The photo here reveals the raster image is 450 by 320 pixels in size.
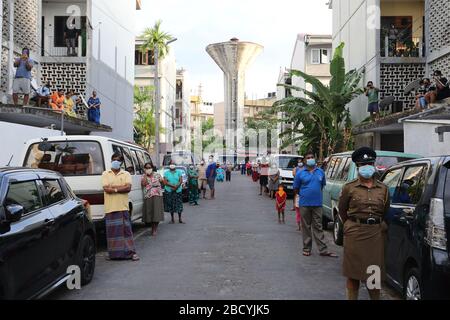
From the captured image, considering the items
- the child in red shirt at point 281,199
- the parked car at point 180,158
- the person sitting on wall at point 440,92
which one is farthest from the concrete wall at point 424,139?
the parked car at point 180,158

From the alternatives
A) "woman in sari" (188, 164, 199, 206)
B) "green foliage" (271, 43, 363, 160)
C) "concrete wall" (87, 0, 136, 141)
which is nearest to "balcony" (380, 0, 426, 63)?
"green foliage" (271, 43, 363, 160)

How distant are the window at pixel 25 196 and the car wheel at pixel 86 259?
4.05ft

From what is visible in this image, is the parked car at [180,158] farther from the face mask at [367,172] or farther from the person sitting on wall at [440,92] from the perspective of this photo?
the face mask at [367,172]

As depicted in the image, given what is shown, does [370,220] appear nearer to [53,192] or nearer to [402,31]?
[53,192]

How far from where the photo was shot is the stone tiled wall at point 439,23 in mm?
20312

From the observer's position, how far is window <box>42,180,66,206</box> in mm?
6258

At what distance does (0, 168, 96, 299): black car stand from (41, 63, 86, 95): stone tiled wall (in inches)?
749

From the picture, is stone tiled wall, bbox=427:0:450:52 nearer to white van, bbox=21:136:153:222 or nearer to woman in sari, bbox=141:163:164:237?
woman in sari, bbox=141:163:164:237

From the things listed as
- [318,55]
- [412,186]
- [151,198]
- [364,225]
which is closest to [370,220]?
[364,225]

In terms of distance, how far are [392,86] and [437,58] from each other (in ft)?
8.10

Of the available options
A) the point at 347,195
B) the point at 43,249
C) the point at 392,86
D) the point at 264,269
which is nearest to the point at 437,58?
the point at 392,86

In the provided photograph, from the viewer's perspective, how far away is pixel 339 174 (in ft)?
37.2
